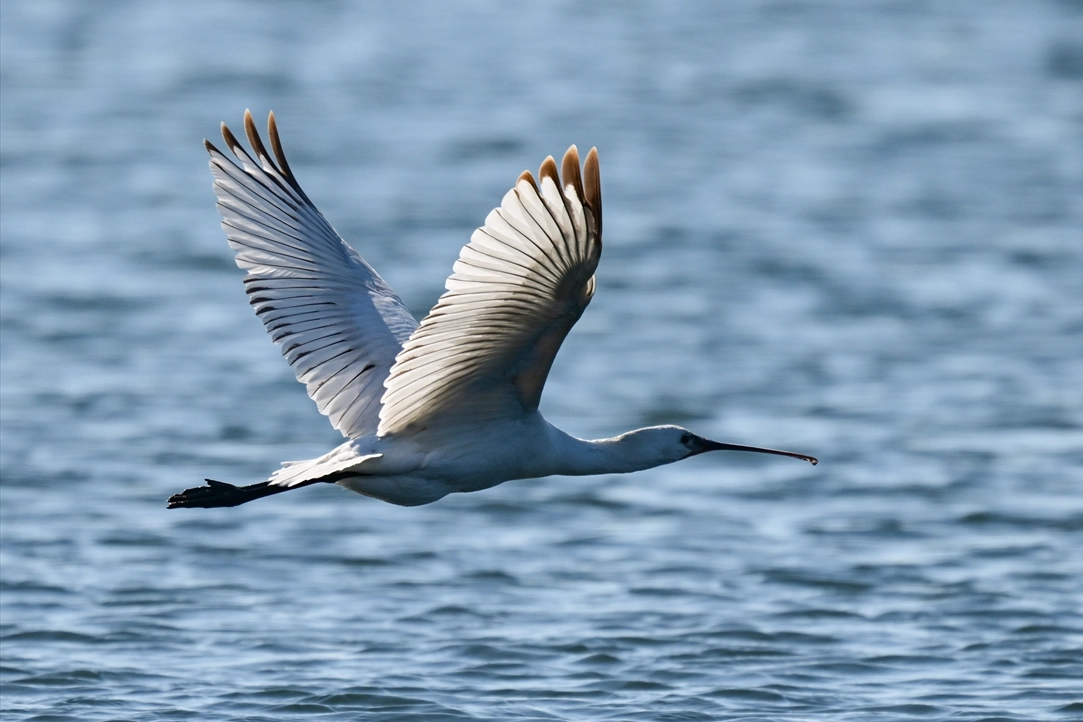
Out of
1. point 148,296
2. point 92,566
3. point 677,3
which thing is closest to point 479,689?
point 92,566

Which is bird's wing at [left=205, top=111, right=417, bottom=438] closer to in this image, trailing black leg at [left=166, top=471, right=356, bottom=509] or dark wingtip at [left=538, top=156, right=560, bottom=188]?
trailing black leg at [left=166, top=471, right=356, bottom=509]

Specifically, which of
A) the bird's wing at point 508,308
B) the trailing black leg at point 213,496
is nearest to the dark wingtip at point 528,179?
the bird's wing at point 508,308

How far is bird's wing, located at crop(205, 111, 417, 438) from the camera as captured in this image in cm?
960

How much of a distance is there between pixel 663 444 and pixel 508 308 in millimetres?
1880

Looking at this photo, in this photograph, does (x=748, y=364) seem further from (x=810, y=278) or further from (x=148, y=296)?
(x=148, y=296)

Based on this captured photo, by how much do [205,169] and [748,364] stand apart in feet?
28.1

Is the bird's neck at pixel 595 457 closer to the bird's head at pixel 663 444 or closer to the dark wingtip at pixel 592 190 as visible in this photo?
the bird's head at pixel 663 444

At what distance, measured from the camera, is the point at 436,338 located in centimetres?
803

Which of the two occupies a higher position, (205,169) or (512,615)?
(205,169)

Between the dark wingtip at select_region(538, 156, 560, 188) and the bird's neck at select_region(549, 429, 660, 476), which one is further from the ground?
the dark wingtip at select_region(538, 156, 560, 188)

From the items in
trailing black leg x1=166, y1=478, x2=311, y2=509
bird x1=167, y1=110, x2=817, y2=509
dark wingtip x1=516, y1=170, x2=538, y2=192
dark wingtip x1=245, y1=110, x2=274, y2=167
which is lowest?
trailing black leg x1=166, y1=478, x2=311, y2=509

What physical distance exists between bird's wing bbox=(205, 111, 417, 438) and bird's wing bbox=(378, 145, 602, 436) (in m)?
0.78

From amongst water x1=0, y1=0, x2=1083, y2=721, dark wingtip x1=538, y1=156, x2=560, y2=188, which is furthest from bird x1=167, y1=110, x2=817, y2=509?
water x1=0, y1=0, x2=1083, y2=721

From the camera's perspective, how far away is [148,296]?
61.7 ft
